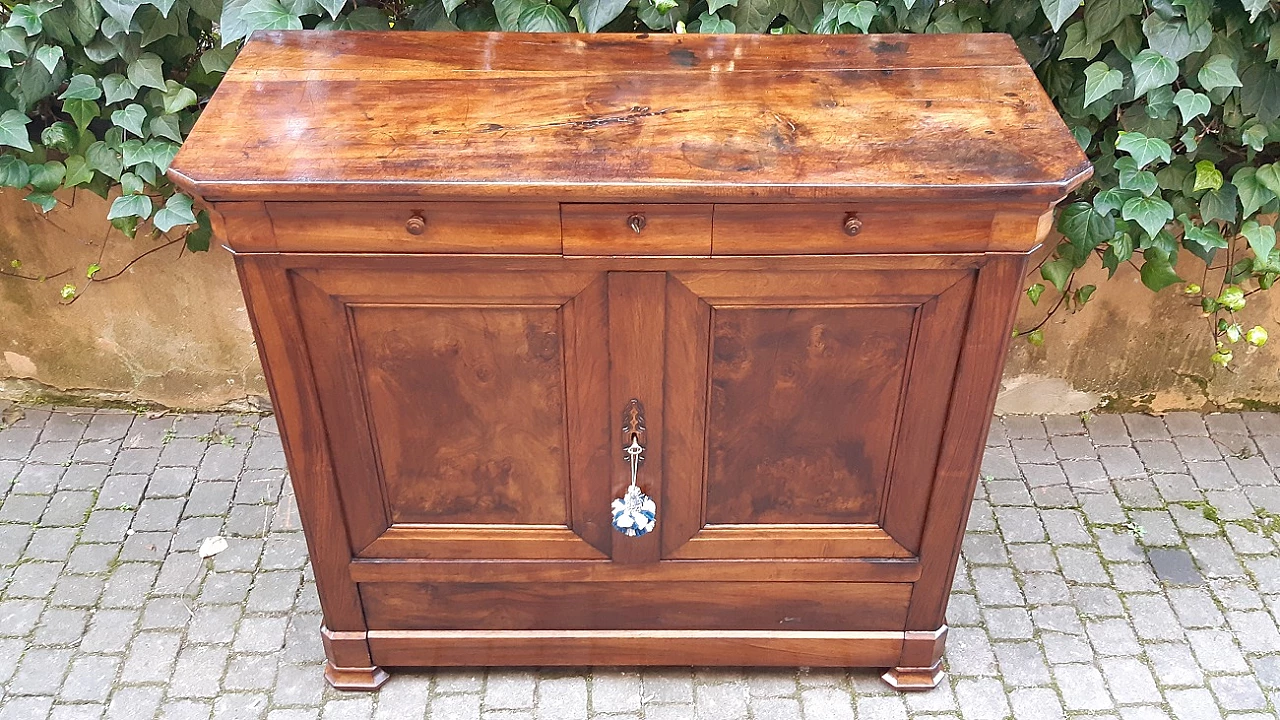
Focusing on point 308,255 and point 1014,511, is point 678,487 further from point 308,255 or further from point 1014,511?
point 1014,511

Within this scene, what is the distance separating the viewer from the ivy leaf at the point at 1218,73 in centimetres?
216

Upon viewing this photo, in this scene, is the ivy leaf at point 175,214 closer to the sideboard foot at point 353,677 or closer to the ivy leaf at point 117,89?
the ivy leaf at point 117,89

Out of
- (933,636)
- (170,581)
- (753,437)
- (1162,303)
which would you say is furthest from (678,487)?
(1162,303)

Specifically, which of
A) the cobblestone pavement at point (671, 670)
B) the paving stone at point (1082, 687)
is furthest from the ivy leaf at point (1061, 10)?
Result: the paving stone at point (1082, 687)

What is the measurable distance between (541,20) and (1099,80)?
128cm

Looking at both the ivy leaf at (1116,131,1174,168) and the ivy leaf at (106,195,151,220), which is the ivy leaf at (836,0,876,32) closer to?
the ivy leaf at (1116,131,1174,168)

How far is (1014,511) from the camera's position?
283cm

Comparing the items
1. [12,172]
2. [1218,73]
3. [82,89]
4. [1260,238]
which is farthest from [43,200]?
[1260,238]

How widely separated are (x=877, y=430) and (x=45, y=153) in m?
2.29

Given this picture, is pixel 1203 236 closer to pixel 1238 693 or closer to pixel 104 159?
pixel 1238 693

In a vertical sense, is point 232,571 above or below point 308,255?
below

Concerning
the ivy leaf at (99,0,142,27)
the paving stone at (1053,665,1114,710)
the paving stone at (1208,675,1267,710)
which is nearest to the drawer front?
the paving stone at (1053,665,1114,710)

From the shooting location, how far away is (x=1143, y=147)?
2225mm

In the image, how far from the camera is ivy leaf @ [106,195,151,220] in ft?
8.05
